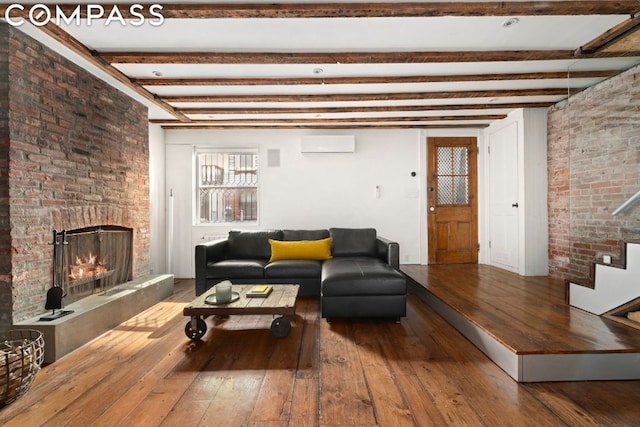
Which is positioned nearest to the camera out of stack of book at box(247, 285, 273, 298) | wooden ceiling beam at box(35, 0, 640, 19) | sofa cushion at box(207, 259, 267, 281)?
wooden ceiling beam at box(35, 0, 640, 19)

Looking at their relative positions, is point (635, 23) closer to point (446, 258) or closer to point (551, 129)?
point (551, 129)

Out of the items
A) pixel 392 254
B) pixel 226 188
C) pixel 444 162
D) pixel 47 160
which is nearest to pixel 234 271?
pixel 392 254

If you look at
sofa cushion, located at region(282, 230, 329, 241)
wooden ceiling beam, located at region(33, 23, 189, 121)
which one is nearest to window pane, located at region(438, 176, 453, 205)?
sofa cushion, located at region(282, 230, 329, 241)

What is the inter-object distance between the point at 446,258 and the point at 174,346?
4.46 m

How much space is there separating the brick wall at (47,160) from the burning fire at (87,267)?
0.37 m

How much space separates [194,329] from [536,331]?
8.87 feet

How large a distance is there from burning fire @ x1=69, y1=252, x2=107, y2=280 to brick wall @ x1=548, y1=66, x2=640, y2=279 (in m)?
4.84

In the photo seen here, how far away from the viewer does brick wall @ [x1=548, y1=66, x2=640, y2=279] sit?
9.42 ft

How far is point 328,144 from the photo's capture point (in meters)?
5.61

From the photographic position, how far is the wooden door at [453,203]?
5762 mm

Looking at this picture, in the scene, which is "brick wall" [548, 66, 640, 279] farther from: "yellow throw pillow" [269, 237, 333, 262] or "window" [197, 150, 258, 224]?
"window" [197, 150, 258, 224]

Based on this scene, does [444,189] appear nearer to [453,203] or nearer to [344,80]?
[453,203]

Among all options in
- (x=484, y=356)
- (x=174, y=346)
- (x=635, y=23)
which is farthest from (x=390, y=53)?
(x=174, y=346)

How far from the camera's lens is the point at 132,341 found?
2924 millimetres
